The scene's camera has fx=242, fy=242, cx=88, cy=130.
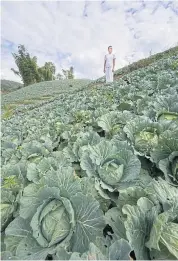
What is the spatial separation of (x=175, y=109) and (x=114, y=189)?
1288mm

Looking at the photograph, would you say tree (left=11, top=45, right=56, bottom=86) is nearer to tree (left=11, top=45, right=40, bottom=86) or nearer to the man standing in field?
tree (left=11, top=45, right=40, bottom=86)

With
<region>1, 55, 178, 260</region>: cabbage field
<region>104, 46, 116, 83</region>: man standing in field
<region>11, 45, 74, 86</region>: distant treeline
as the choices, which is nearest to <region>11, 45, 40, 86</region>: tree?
<region>11, 45, 74, 86</region>: distant treeline

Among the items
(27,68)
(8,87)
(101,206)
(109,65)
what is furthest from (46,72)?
(101,206)

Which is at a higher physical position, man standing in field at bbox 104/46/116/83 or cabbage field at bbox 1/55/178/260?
man standing in field at bbox 104/46/116/83

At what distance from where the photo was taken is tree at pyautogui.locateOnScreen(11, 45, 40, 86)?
53.6 metres

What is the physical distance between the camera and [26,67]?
53.3m

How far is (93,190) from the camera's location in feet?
4.37

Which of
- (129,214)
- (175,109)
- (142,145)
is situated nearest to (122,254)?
(129,214)

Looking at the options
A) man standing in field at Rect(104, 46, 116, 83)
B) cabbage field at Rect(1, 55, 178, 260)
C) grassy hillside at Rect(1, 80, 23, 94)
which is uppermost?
grassy hillside at Rect(1, 80, 23, 94)

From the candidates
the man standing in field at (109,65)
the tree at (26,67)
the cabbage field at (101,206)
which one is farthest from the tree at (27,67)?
the cabbage field at (101,206)

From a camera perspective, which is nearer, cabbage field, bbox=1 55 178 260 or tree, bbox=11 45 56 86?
cabbage field, bbox=1 55 178 260

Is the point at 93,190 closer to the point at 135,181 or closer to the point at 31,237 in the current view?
the point at 135,181

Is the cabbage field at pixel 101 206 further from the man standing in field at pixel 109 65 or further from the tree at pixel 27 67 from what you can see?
the tree at pixel 27 67

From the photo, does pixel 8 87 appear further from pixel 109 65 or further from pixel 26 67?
pixel 109 65
